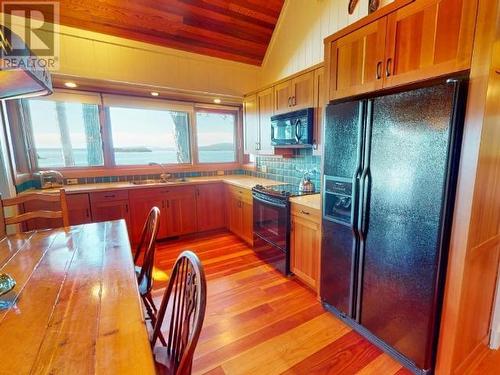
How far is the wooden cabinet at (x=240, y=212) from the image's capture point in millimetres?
3239

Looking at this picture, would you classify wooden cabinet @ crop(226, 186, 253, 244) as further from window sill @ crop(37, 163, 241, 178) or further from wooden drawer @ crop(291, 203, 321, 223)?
wooden drawer @ crop(291, 203, 321, 223)

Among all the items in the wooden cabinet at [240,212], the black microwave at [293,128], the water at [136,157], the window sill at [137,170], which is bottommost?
the wooden cabinet at [240,212]

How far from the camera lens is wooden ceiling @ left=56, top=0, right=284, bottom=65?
2537mm

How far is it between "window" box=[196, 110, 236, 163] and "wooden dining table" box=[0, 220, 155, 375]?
280 centimetres

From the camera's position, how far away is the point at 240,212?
3.46m

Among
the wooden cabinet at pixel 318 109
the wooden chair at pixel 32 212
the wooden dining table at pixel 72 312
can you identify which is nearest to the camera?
the wooden dining table at pixel 72 312

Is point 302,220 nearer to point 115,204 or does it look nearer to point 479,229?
point 479,229

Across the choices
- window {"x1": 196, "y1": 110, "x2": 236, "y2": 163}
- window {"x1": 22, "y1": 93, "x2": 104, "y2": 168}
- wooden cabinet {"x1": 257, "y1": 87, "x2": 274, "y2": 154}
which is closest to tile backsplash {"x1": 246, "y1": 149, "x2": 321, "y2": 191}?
wooden cabinet {"x1": 257, "y1": 87, "x2": 274, "y2": 154}

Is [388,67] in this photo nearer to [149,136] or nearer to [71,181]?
[149,136]

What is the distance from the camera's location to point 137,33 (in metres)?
2.83

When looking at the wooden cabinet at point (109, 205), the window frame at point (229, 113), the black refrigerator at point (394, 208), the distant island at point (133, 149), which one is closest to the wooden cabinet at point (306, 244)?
the black refrigerator at point (394, 208)

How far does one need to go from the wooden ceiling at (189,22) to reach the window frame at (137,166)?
841 mm

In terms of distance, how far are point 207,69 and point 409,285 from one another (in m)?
3.35

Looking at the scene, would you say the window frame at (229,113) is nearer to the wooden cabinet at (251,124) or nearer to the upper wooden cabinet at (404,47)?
the wooden cabinet at (251,124)
